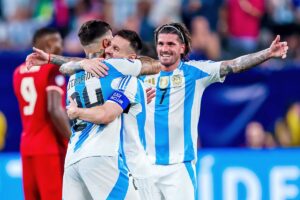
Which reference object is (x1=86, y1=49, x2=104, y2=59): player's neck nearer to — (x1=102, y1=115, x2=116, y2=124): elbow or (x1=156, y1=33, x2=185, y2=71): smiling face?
(x1=102, y1=115, x2=116, y2=124): elbow

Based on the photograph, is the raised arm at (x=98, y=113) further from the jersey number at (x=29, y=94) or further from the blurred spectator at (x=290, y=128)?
the blurred spectator at (x=290, y=128)

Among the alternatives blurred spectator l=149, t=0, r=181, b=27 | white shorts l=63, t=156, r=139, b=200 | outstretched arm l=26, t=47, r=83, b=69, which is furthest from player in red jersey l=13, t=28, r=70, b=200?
blurred spectator l=149, t=0, r=181, b=27

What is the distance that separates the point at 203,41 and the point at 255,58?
21.0ft

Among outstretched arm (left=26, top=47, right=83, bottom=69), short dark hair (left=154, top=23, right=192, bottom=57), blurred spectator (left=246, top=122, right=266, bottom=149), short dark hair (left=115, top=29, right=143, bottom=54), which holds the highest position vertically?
short dark hair (left=154, top=23, right=192, bottom=57)

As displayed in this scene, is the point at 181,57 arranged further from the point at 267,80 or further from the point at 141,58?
the point at 267,80

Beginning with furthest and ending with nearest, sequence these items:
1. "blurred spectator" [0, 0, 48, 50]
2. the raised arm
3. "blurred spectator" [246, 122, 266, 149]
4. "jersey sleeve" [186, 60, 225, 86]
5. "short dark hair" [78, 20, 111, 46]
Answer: "blurred spectator" [0, 0, 48, 50] → "blurred spectator" [246, 122, 266, 149] → "jersey sleeve" [186, 60, 225, 86] → "short dark hair" [78, 20, 111, 46] → the raised arm

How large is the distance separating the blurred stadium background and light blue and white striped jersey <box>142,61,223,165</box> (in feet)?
4.51

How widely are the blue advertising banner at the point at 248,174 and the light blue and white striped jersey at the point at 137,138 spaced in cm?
303

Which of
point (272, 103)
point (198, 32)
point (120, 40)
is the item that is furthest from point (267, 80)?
point (120, 40)

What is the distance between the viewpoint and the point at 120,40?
9.31 meters

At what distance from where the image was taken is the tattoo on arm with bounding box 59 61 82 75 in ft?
30.3

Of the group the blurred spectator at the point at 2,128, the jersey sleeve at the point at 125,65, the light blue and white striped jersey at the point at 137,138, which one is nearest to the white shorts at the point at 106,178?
the light blue and white striped jersey at the point at 137,138

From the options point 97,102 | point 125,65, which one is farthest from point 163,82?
point 97,102

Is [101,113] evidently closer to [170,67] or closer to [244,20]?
[170,67]
